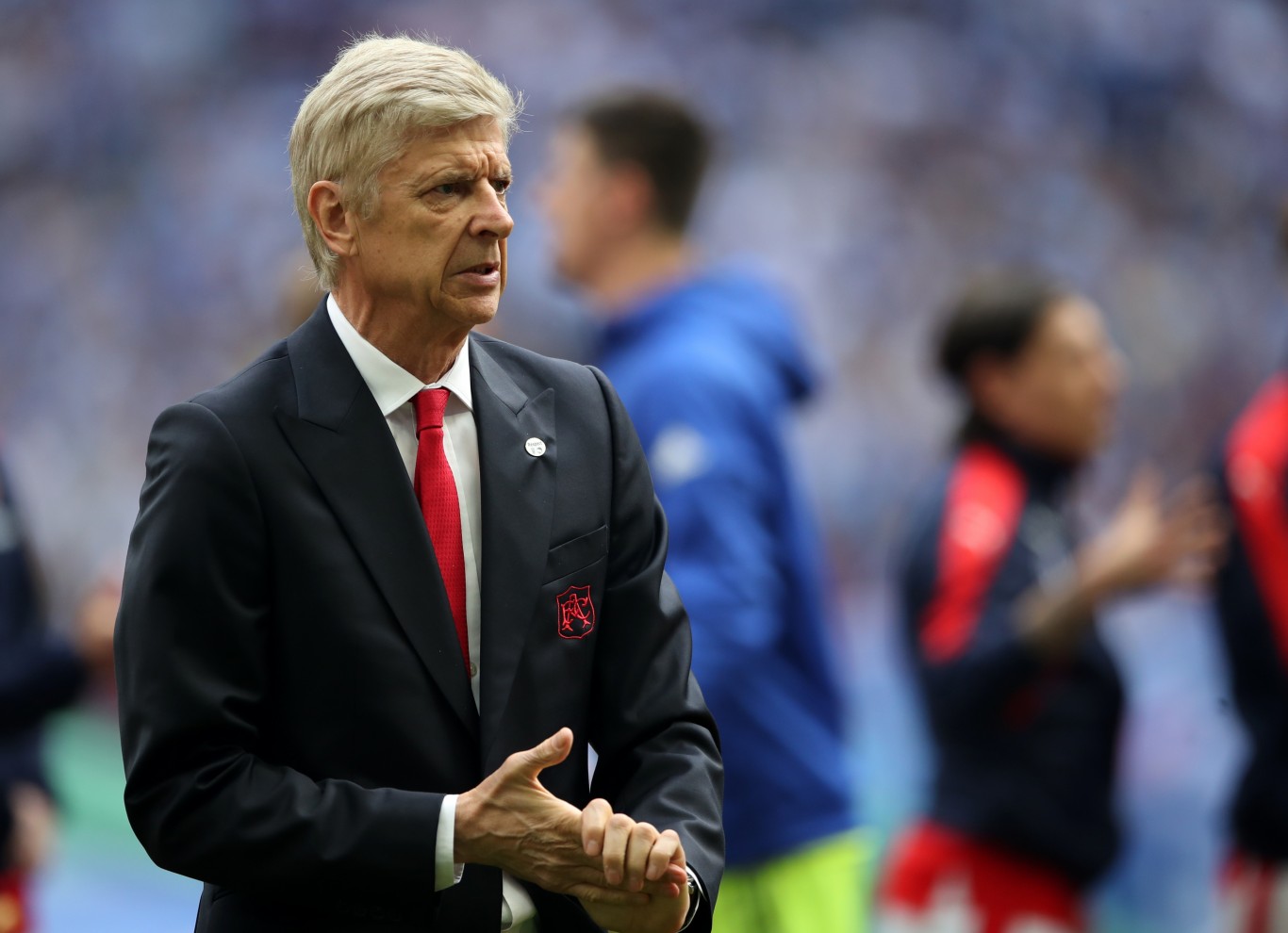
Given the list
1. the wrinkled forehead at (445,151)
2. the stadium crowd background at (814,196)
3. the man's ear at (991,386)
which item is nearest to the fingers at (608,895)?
the wrinkled forehead at (445,151)

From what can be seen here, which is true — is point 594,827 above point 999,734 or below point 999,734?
above

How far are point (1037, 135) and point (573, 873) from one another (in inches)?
404

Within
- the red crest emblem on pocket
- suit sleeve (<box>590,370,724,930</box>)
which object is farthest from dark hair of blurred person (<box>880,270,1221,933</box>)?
the red crest emblem on pocket

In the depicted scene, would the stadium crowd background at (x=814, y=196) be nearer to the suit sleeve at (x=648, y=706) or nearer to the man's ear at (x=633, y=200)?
the man's ear at (x=633, y=200)

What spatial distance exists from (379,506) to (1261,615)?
130 inches

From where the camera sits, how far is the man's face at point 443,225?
6.83 ft

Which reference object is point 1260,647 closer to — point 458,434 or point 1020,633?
point 1020,633

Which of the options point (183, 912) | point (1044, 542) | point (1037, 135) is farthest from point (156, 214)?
point (1044, 542)

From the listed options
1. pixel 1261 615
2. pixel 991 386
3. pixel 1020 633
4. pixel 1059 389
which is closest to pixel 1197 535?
pixel 1261 615

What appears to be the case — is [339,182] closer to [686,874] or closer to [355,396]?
[355,396]

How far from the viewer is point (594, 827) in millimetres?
1949

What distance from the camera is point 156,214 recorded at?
11.1 m

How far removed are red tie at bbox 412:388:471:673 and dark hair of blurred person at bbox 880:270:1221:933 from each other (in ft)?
9.17

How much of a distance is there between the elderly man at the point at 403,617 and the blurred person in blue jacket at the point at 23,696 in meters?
2.34
